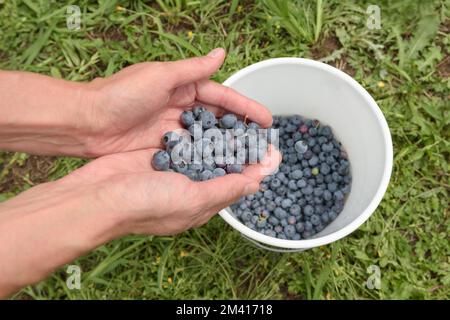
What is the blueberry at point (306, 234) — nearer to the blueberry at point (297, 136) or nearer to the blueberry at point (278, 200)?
the blueberry at point (278, 200)

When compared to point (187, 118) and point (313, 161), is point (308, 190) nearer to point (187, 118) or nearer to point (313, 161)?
point (313, 161)

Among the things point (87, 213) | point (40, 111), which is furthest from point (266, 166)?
point (40, 111)

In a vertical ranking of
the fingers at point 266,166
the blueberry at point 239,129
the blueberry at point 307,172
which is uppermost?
the blueberry at point 239,129

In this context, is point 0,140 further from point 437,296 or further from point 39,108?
point 437,296

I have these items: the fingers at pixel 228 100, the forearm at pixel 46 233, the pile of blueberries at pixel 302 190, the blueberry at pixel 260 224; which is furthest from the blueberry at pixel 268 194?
the forearm at pixel 46 233

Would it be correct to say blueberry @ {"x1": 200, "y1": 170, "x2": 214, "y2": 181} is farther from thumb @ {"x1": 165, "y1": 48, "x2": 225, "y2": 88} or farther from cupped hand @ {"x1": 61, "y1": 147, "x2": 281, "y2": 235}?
thumb @ {"x1": 165, "y1": 48, "x2": 225, "y2": 88}
